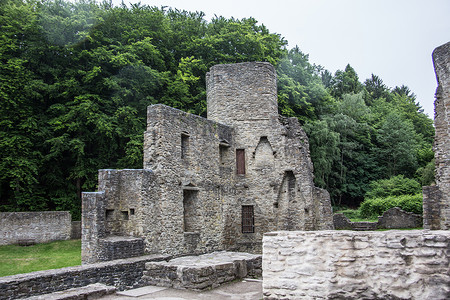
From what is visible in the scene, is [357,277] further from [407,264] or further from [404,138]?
[404,138]

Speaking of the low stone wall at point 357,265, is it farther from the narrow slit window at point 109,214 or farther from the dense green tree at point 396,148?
the dense green tree at point 396,148

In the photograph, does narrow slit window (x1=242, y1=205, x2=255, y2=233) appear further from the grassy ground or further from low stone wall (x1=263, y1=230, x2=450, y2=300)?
low stone wall (x1=263, y1=230, x2=450, y2=300)

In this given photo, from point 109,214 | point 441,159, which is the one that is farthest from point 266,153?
point 109,214

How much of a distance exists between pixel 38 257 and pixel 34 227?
3614mm

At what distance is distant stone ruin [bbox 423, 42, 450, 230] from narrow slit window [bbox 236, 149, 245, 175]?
761 cm

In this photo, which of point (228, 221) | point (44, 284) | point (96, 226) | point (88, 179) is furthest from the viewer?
point (88, 179)

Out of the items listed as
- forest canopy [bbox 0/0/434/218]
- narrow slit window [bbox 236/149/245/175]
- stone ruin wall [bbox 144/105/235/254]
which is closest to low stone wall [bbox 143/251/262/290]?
stone ruin wall [bbox 144/105/235/254]

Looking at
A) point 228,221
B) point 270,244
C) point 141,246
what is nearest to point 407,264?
point 270,244

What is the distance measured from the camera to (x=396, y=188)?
3322cm

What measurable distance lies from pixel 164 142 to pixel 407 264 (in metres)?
9.40

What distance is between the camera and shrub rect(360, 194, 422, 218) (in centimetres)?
2728

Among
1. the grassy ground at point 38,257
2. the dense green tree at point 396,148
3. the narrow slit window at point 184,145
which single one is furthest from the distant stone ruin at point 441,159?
the dense green tree at point 396,148

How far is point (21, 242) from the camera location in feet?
61.9

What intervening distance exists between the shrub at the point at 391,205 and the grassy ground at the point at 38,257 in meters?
21.9
